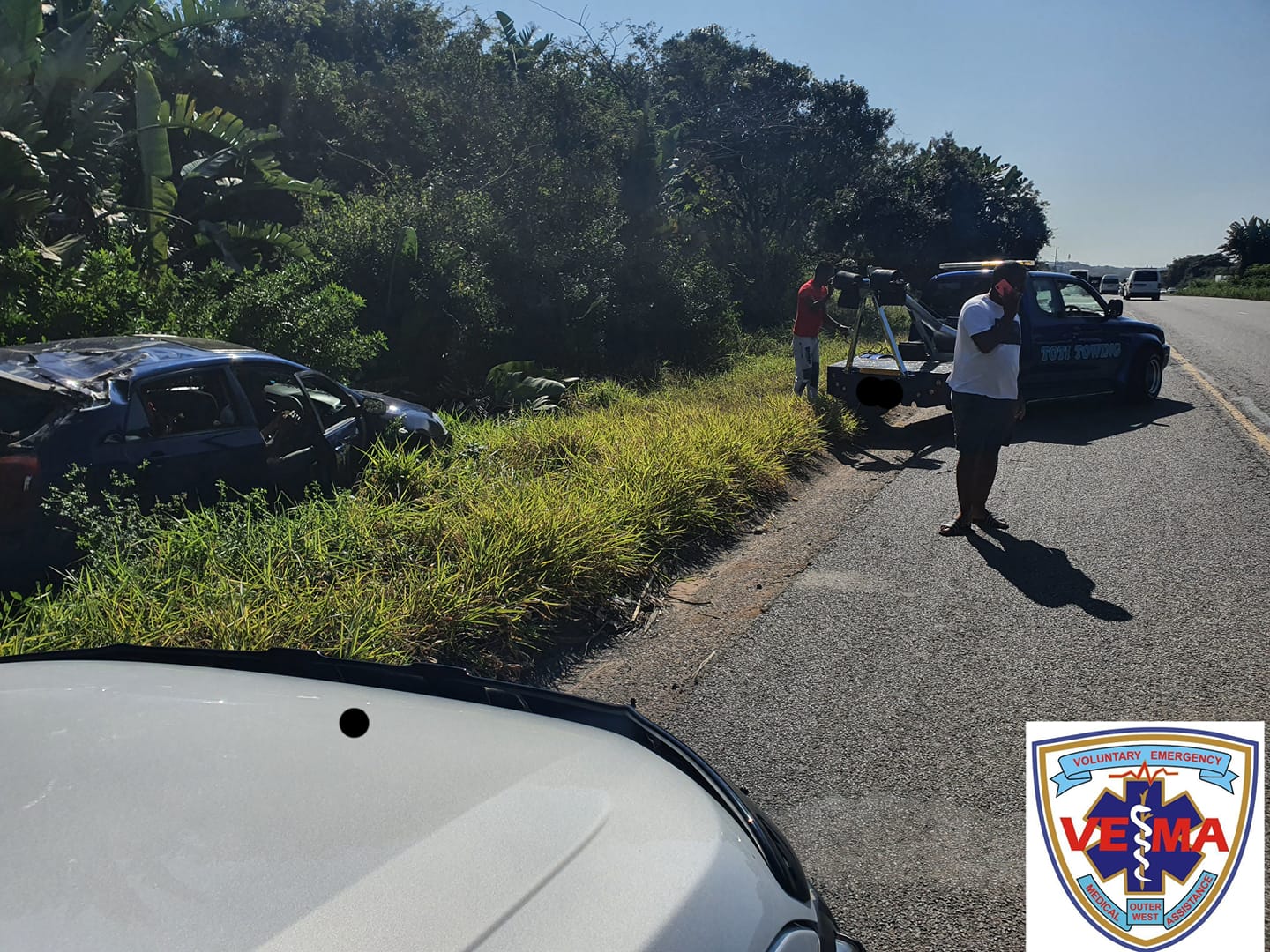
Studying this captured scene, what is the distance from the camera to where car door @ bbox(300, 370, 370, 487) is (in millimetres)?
7312

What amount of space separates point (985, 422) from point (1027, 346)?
5304mm

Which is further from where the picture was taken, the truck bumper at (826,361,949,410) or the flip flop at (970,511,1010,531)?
the truck bumper at (826,361,949,410)

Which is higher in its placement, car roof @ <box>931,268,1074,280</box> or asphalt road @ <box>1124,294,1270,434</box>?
car roof @ <box>931,268,1074,280</box>

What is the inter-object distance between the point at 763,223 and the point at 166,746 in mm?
33536

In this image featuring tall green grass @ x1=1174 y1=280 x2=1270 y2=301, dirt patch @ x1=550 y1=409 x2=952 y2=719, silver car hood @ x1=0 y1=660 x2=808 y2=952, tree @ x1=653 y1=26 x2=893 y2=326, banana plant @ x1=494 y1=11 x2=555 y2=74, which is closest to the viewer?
silver car hood @ x1=0 y1=660 x2=808 y2=952

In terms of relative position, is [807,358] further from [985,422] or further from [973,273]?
[985,422]

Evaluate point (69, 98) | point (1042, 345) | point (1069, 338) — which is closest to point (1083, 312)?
point (1069, 338)

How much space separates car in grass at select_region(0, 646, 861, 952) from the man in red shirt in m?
9.85

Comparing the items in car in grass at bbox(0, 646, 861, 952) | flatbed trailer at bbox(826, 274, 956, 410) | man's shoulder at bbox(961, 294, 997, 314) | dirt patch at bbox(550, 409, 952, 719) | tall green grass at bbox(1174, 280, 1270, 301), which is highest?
man's shoulder at bbox(961, 294, 997, 314)

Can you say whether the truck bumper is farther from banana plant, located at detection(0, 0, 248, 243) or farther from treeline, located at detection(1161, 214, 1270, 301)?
treeline, located at detection(1161, 214, 1270, 301)

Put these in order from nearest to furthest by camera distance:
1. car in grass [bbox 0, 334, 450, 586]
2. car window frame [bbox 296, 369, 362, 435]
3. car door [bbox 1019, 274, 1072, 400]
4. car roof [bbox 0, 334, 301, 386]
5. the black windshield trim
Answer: the black windshield trim → car in grass [bbox 0, 334, 450, 586] → car roof [bbox 0, 334, 301, 386] → car window frame [bbox 296, 369, 362, 435] → car door [bbox 1019, 274, 1072, 400]

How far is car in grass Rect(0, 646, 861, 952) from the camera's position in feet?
5.02

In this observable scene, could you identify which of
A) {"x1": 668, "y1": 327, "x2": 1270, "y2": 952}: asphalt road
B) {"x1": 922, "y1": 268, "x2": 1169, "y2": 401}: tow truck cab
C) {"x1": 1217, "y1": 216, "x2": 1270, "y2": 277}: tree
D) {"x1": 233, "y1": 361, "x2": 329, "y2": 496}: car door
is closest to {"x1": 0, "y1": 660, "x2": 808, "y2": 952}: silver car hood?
{"x1": 668, "y1": 327, "x2": 1270, "y2": 952}: asphalt road

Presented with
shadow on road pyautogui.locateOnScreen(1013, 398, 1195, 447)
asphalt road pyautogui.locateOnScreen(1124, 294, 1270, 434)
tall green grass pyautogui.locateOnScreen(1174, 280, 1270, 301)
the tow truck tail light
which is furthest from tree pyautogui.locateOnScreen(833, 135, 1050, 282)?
the tow truck tail light
